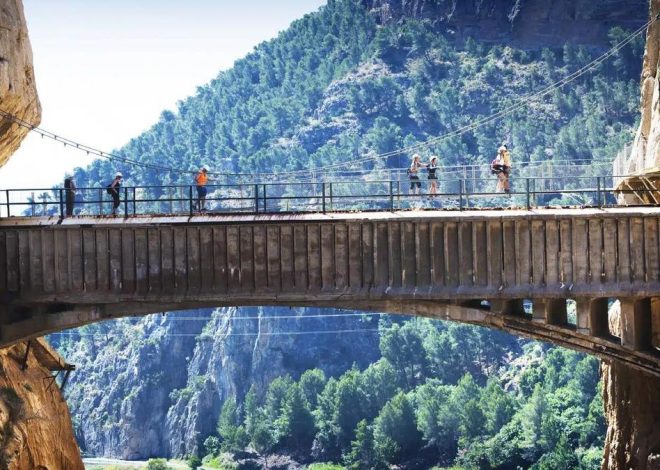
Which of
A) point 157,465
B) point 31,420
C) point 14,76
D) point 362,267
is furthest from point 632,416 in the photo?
point 157,465

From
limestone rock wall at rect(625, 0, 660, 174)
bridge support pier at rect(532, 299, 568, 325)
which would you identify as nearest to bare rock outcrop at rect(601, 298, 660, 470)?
bridge support pier at rect(532, 299, 568, 325)

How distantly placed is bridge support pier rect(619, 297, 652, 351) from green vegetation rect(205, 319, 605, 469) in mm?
76108

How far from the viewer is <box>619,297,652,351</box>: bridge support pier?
3672cm

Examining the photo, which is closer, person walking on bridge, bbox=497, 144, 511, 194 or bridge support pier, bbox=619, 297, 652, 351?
bridge support pier, bbox=619, 297, 652, 351

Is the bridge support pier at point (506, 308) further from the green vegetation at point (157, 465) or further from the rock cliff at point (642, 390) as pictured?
the green vegetation at point (157, 465)

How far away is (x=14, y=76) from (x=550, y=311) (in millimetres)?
14602

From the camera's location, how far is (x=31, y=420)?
3931 cm

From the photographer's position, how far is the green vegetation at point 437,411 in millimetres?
123312

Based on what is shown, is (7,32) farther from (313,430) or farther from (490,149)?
(490,149)

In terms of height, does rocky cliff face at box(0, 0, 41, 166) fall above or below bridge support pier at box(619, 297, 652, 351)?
above

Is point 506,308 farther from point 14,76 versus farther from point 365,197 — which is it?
point 14,76

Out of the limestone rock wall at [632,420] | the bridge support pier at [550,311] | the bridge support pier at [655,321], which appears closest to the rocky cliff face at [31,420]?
the bridge support pier at [550,311]

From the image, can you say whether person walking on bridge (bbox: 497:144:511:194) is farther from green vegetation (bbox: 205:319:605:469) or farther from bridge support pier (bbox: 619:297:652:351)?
green vegetation (bbox: 205:319:605:469)

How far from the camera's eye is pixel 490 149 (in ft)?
644
